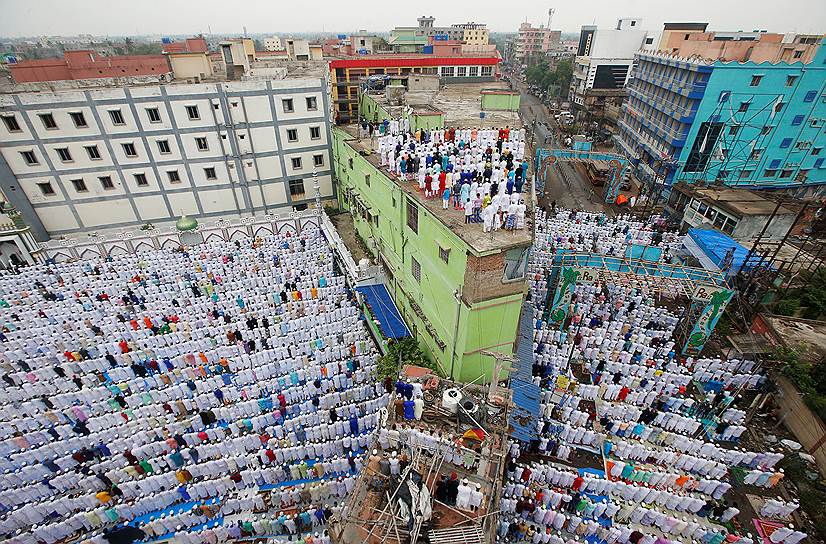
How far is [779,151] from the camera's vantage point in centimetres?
3506

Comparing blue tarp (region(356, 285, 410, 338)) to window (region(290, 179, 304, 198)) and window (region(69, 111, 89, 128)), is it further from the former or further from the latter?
window (region(69, 111, 89, 128))

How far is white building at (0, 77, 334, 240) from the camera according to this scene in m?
25.2

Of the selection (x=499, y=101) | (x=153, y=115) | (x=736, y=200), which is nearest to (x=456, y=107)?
(x=499, y=101)

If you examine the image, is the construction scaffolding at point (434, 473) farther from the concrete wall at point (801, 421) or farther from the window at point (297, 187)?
the window at point (297, 187)

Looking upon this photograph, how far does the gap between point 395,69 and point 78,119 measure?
38058 mm

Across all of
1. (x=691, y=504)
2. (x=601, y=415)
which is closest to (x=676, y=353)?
(x=601, y=415)

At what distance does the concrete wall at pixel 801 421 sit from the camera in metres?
14.7

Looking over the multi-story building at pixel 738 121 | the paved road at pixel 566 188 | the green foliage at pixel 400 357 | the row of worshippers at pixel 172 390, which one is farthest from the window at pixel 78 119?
the multi-story building at pixel 738 121

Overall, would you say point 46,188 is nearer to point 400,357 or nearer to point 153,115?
point 153,115

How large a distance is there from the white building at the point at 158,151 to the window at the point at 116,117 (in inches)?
2.6

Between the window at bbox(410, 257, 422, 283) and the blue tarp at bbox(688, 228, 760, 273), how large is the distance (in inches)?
698

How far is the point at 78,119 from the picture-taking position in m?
25.4

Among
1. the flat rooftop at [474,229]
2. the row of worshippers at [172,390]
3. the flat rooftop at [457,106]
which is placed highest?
the flat rooftop at [457,106]

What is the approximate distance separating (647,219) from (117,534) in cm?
3703
